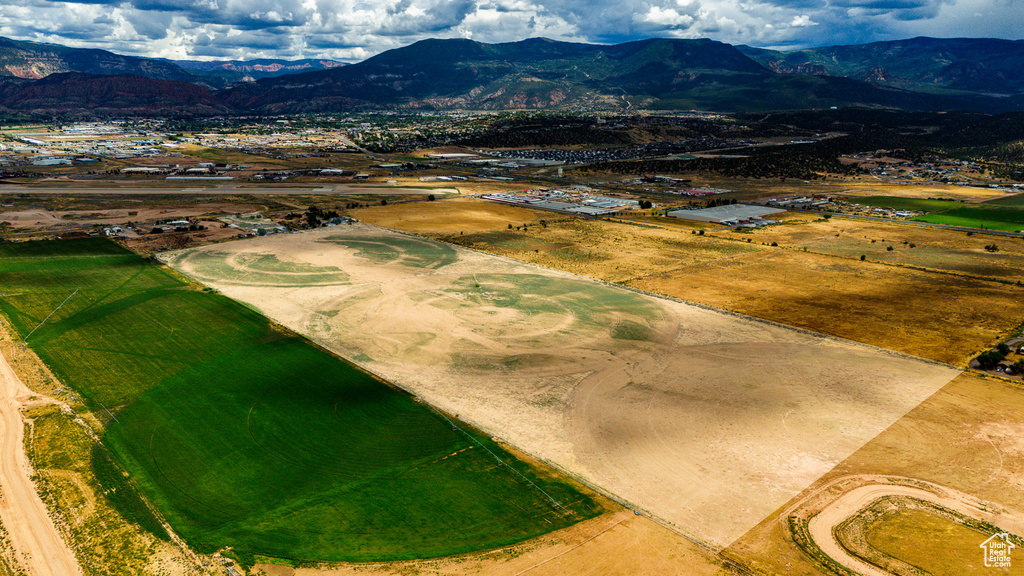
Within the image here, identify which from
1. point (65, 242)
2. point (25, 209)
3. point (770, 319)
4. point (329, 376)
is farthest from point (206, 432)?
point (25, 209)

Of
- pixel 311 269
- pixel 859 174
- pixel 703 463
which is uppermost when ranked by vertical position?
pixel 859 174

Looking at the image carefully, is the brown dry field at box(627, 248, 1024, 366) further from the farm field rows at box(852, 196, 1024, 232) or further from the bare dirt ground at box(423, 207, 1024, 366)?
the farm field rows at box(852, 196, 1024, 232)

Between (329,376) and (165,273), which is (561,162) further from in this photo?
(329,376)

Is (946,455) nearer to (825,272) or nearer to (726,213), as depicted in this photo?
(825,272)

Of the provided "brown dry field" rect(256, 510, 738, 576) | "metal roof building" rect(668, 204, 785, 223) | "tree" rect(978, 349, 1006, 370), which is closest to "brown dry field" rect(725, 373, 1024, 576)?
"brown dry field" rect(256, 510, 738, 576)

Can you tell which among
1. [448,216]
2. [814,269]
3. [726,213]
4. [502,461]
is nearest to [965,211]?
[726,213]
